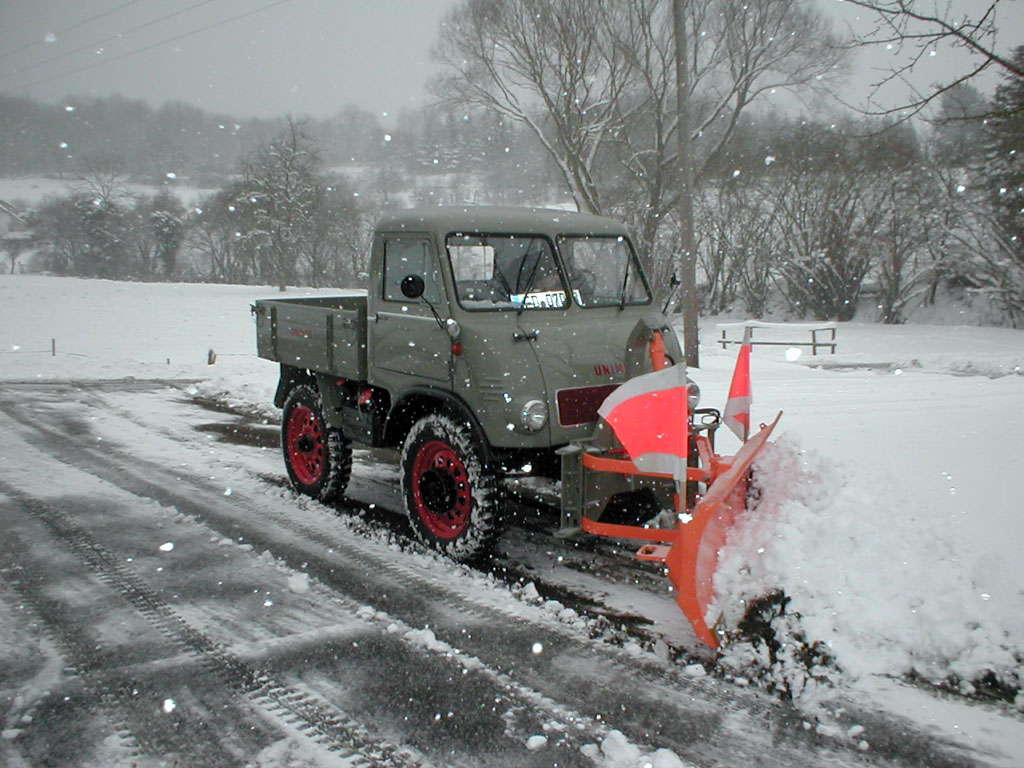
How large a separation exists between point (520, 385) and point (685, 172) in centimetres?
788

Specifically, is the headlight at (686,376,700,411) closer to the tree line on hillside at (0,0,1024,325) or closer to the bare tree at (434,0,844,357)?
the tree line on hillside at (0,0,1024,325)

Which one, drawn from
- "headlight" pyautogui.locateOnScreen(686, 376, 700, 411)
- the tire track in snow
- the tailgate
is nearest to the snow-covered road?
the tire track in snow

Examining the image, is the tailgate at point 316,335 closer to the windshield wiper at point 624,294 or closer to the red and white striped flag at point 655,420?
the windshield wiper at point 624,294

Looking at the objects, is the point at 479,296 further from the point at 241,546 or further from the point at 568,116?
the point at 568,116

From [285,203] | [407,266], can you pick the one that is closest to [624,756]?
[407,266]

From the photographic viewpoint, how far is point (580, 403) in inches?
209

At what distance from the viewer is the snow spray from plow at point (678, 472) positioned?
398 centimetres

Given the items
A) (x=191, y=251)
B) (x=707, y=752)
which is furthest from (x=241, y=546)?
(x=191, y=251)

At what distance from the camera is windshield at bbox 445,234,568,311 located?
18.8 ft

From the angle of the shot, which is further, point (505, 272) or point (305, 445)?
point (305, 445)

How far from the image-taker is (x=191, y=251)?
59.9 meters

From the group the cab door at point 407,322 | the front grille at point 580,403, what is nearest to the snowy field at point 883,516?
the front grille at point 580,403

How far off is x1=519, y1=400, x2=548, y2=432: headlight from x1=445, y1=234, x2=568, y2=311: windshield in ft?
2.79

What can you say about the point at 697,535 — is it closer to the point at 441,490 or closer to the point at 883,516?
the point at 883,516
